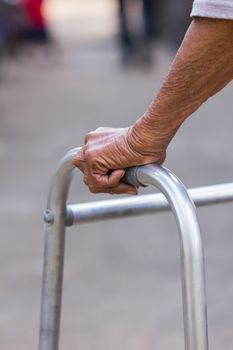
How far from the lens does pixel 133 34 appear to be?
16.5 metres

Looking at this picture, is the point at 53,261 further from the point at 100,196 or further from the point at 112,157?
the point at 100,196

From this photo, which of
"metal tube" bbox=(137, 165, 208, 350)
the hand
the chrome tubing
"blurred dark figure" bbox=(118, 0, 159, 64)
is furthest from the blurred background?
"metal tube" bbox=(137, 165, 208, 350)

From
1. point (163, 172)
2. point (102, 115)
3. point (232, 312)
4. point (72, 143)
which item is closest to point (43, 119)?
point (102, 115)

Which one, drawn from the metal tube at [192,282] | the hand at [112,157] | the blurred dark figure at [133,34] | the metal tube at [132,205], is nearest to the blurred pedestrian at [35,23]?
the blurred dark figure at [133,34]

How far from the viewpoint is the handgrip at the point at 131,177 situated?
228 cm

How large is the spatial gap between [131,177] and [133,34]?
47.0 ft

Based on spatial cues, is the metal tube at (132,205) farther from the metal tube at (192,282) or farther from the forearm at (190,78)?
the metal tube at (192,282)

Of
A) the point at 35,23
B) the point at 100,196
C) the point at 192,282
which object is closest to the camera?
the point at 192,282

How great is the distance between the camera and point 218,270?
5945 millimetres

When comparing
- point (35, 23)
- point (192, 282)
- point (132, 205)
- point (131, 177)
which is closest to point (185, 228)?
point (192, 282)

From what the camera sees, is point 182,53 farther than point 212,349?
No

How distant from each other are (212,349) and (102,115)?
23.3 feet

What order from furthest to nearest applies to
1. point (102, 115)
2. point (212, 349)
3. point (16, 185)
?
point (102, 115), point (16, 185), point (212, 349)

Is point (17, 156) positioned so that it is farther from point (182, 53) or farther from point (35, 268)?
point (182, 53)
